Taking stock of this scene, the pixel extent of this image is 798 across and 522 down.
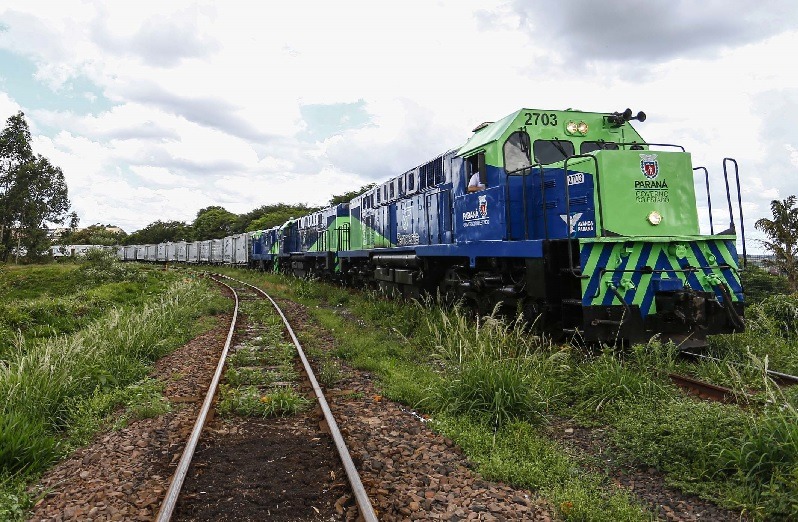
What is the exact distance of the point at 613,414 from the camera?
14.9 feet

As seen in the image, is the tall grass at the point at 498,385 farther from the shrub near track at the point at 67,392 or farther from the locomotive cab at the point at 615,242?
the shrub near track at the point at 67,392

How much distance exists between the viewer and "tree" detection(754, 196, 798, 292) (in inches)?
676

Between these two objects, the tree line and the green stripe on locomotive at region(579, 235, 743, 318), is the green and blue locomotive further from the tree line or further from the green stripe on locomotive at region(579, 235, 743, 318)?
the tree line

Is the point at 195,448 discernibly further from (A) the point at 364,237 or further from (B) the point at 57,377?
(A) the point at 364,237

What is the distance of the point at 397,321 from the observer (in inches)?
397

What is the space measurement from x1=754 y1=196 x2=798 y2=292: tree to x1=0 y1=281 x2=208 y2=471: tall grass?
61.8 ft

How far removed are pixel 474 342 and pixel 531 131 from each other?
330 cm

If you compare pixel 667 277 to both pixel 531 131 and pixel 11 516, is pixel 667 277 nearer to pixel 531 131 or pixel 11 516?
pixel 531 131

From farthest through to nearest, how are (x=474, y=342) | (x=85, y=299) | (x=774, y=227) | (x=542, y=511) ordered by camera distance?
(x=774, y=227)
(x=85, y=299)
(x=474, y=342)
(x=542, y=511)

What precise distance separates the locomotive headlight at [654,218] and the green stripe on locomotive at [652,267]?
29cm

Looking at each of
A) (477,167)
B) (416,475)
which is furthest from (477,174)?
(416,475)

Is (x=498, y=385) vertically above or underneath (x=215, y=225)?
underneath

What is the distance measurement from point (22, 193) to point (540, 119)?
37.4 m

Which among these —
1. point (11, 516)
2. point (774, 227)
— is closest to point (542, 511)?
point (11, 516)
